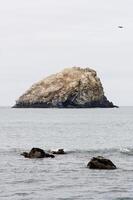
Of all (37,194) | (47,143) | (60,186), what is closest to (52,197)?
(37,194)

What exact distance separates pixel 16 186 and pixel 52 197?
15.4 ft

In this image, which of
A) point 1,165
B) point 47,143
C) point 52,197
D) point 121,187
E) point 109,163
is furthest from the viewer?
point 47,143

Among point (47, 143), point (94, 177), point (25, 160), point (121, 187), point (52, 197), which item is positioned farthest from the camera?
point (47, 143)

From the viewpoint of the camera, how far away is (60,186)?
39938 millimetres

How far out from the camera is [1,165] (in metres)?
52.3

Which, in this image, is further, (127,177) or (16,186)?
(127,177)

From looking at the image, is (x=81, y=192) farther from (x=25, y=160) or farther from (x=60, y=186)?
(x=25, y=160)

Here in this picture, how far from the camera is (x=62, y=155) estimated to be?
62.1 m

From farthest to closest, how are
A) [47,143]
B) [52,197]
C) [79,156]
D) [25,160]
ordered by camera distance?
[47,143] → [79,156] → [25,160] → [52,197]

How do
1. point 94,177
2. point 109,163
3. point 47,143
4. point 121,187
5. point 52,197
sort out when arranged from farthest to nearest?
point 47,143, point 109,163, point 94,177, point 121,187, point 52,197

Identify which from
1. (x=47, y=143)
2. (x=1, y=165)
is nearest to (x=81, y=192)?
(x=1, y=165)

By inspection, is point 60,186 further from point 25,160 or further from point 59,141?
point 59,141

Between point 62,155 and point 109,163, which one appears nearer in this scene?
point 109,163

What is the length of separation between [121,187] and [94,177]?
181 inches
